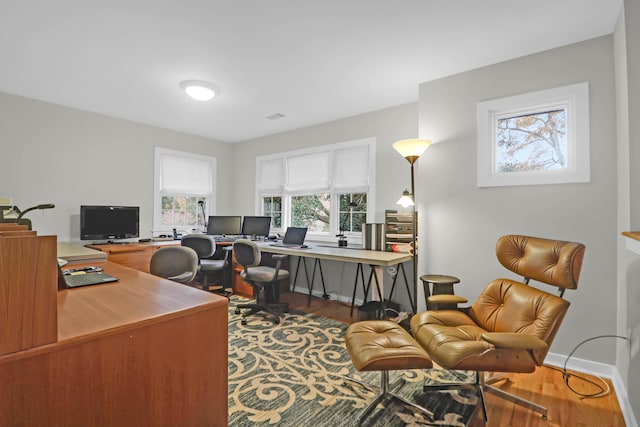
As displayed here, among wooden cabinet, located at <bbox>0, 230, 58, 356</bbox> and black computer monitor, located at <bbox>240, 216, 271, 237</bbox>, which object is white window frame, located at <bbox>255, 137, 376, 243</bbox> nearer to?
black computer monitor, located at <bbox>240, 216, 271, 237</bbox>

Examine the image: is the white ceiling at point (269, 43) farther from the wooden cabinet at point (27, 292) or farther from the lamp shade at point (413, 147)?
the wooden cabinet at point (27, 292)

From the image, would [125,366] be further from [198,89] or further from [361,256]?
[198,89]

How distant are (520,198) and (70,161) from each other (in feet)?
16.7

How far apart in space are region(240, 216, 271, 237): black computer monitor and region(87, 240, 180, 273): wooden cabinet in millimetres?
1264

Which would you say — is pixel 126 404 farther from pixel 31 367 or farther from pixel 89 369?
pixel 31 367

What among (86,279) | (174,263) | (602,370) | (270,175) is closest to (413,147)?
(602,370)

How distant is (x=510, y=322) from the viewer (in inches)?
77.6

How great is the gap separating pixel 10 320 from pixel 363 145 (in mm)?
3813

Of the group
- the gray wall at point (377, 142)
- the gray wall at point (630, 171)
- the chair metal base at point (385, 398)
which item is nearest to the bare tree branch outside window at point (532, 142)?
the gray wall at point (630, 171)

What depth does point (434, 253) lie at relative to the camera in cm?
304

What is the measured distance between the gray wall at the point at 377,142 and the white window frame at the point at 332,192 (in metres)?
0.07

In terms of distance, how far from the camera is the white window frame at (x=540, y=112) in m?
2.36

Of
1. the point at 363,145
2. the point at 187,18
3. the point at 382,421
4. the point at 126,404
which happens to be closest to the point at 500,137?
the point at 363,145

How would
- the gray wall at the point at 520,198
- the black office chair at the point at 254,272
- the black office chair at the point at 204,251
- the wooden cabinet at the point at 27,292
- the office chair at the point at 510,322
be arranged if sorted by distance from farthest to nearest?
the black office chair at the point at 204,251, the black office chair at the point at 254,272, the gray wall at the point at 520,198, the office chair at the point at 510,322, the wooden cabinet at the point at 27,292
